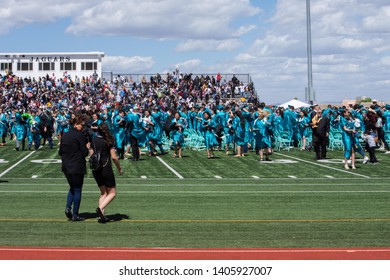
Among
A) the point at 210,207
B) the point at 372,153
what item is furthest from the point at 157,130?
the point at 210,207

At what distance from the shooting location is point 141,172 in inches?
890

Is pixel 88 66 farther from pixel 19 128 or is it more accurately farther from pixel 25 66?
pixel 19 128

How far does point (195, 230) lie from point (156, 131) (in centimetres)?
1705

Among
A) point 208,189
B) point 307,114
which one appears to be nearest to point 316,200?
point 208,189

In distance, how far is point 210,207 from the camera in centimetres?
1441

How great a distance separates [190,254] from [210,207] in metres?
5.05

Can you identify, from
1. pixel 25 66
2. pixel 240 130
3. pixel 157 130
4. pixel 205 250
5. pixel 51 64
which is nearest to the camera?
pixel 205 250

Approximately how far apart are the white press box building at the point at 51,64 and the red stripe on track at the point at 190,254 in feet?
211

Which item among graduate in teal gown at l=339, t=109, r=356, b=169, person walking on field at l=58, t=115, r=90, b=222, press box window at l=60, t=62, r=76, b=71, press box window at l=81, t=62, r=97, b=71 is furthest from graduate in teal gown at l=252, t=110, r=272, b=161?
press box window at l=60, t=62, r=76, b=71

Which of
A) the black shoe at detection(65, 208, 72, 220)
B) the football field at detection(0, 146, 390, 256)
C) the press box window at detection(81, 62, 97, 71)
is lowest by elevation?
the football field at detection(0, 146, 390, 256)

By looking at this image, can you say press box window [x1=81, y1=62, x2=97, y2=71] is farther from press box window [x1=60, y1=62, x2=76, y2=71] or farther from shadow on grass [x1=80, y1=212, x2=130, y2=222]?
shadow on grass [x1=80, y1=212, x2=130, y2=222]

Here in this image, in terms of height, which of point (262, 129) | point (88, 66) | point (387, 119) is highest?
point (88, 66)

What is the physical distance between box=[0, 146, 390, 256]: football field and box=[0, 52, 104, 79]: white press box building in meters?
49.2

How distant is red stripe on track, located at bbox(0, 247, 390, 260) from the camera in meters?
9.09
